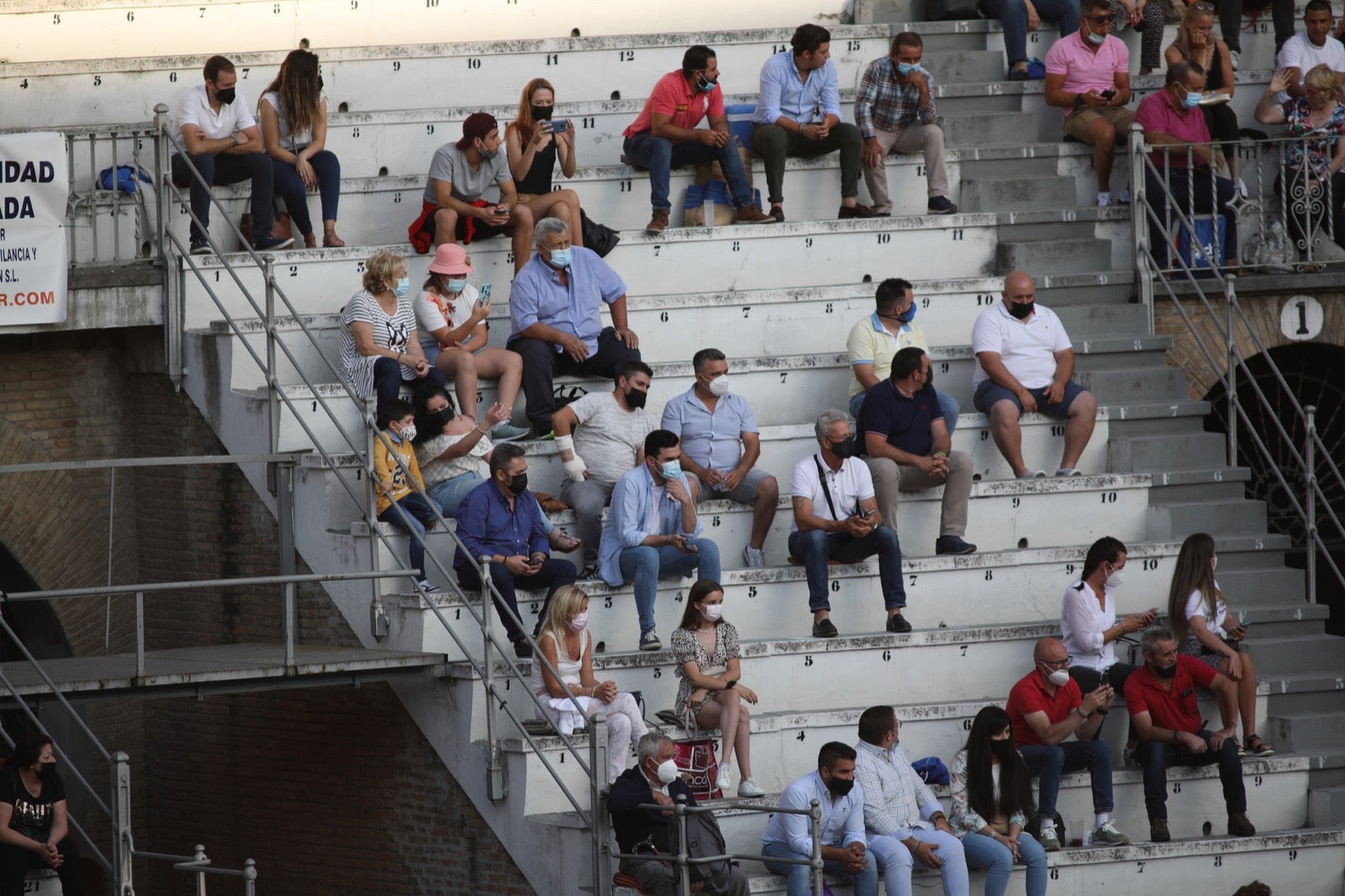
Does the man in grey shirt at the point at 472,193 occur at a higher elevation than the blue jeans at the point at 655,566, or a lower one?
higher

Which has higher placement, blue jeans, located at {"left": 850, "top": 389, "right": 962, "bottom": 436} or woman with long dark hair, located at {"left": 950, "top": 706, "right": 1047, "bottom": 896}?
blue jeans, located at {"left": 850, "top": 389, "right": 962, "bottom": 436}

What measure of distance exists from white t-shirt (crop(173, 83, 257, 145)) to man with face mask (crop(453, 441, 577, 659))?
12.3 ft

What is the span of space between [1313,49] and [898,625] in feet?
21.5

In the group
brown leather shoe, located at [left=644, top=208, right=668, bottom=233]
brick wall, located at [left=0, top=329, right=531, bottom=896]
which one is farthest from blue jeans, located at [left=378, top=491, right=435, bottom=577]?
brown leather shoe, located at [left=644, top=208, right=668, bottom=233]

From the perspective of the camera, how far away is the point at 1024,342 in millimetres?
13594

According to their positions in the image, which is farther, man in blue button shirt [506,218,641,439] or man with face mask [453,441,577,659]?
man in blue button shirt [506,218,641,439]

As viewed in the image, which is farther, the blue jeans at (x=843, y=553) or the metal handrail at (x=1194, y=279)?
the metal handrail at (x=1194, y=279)

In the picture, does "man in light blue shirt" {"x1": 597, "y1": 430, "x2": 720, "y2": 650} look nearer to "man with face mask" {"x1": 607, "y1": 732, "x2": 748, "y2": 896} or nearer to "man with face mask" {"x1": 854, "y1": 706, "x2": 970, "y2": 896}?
"man with face mask" {"x1": 607, "y1": 732, "x2": 748, "y2": 896}

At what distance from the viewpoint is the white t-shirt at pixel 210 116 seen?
1396cm

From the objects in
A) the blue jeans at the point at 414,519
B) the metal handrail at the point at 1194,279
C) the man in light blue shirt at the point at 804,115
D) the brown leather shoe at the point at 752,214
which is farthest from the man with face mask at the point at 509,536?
the metal handrail at the point at 1194,279

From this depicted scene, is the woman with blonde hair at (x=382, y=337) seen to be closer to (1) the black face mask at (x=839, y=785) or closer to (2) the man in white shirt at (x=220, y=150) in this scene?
(2) the man in white shirt at (x=220, y=150)

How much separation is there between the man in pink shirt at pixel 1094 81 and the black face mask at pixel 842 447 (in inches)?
169

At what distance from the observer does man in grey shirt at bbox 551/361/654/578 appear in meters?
12.4

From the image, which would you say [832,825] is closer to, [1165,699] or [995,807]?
[995,807]
